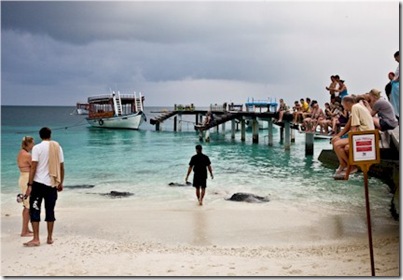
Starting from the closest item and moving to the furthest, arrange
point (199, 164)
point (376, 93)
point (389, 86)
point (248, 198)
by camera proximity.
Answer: point (376, 93) → point (389, 86) → point (199, 164) → point (248, 198)

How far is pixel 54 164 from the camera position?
7.19m

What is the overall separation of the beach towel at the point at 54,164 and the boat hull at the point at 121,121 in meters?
56.3

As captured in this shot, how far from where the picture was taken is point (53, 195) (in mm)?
7344

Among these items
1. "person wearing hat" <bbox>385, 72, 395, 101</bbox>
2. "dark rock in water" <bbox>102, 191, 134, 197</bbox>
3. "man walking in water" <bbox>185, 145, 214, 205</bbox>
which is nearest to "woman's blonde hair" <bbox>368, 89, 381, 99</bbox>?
"person wearing hat" <bbox>385, 72, 395, 101</bbox>

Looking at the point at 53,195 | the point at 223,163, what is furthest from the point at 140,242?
the point at 223,163

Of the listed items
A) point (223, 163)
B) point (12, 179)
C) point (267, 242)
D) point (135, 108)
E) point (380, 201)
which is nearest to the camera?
point (267, 242)

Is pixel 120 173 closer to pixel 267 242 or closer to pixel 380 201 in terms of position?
pixel 380 201

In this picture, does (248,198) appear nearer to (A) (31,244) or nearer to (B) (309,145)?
(A) (31,244)

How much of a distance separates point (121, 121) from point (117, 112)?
1.43m

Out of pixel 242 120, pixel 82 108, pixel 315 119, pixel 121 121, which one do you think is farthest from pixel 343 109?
pixel 82 108

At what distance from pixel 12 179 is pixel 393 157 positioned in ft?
53.4

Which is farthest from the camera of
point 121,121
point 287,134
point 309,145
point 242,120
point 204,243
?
point 121,121

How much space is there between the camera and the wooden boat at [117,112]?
63.1 metres

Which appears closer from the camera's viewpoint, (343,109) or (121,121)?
(343,109)
